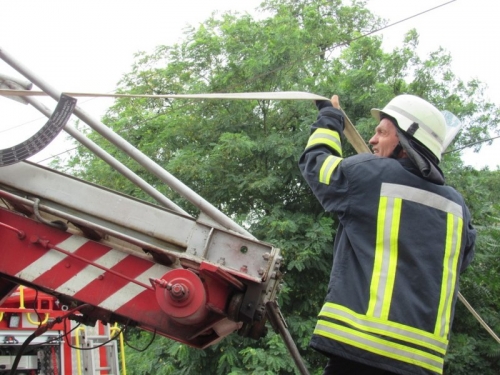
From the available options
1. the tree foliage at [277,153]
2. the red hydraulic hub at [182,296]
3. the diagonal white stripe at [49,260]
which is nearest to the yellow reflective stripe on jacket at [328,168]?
the red hydraulic hub at [182,296]

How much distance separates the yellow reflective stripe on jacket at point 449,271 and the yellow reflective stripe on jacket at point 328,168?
47cm

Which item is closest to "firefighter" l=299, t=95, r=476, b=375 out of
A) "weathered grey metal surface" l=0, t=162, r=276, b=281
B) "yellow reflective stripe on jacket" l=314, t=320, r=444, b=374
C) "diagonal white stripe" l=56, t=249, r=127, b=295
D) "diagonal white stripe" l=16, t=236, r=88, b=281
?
"yellow reflective stripe on jacket" l=314, t=320, r=444, b=374

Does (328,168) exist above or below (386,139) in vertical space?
below

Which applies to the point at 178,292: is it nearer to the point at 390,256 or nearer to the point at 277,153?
the point at 390,256

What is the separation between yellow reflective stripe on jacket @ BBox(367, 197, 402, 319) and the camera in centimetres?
231

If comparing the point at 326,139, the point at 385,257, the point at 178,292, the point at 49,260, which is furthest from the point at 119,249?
the point at 385,257

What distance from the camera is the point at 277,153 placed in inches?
357

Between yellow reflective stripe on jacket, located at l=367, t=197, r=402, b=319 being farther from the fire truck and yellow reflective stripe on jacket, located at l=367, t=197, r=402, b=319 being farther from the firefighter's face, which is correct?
the fire truck

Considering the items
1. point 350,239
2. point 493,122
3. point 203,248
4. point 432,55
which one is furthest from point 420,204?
point 493,122

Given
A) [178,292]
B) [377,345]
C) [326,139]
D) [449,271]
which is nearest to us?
[377,345]

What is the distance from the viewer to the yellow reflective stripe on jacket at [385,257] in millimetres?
2314

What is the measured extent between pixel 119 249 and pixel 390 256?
130cm

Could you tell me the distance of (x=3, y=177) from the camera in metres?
3.10

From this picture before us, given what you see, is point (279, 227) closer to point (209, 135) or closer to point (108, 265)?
point (209, 135)
